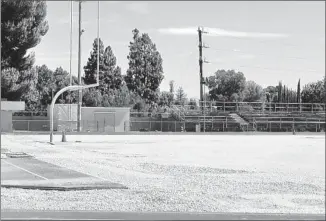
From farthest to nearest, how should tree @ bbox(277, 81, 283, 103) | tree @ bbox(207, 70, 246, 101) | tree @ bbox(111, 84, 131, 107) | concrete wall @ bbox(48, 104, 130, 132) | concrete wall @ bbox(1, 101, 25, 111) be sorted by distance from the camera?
tree @ bbox(111, 84, 131, 107)
concrete wall @ bbox(48, 104, 130, 132)
tree @ bbox(207, 70, 246, 101)
tree @ bbox(277, 81, 283, 103)
concrete wall @ bbox(1, 101, 25, 111)

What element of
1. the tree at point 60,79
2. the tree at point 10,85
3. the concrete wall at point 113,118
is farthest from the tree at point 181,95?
the concrete wall at point 113,118

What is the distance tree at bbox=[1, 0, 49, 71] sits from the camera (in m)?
3.42

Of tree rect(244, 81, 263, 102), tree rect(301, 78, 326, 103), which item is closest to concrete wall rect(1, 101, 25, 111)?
tree rect(244, 81, 263, 102)

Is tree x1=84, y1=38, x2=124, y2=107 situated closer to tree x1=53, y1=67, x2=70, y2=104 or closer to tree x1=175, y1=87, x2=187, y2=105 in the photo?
tree x1=53, y1=67, x2=70, y2=104

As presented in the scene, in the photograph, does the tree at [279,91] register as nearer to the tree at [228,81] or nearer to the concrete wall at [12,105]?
the tree at [228,81]

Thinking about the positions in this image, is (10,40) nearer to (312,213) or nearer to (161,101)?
(312,213)

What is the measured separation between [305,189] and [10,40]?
2678 millimetres

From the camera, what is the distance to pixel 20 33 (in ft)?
11.9

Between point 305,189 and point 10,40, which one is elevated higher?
point 10,40

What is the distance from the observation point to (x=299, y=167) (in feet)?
13.9

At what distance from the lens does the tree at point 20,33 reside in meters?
3.42

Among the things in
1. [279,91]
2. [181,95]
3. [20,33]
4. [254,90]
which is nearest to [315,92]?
[254,90]

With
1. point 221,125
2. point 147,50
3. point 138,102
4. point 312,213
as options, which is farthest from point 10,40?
point 138,102

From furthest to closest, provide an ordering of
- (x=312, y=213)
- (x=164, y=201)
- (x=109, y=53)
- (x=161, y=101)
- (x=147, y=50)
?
(x=161, y=101), (x=109, y=53), (x=147, y=50), (x=164, y=201), (x=312, y=213)
